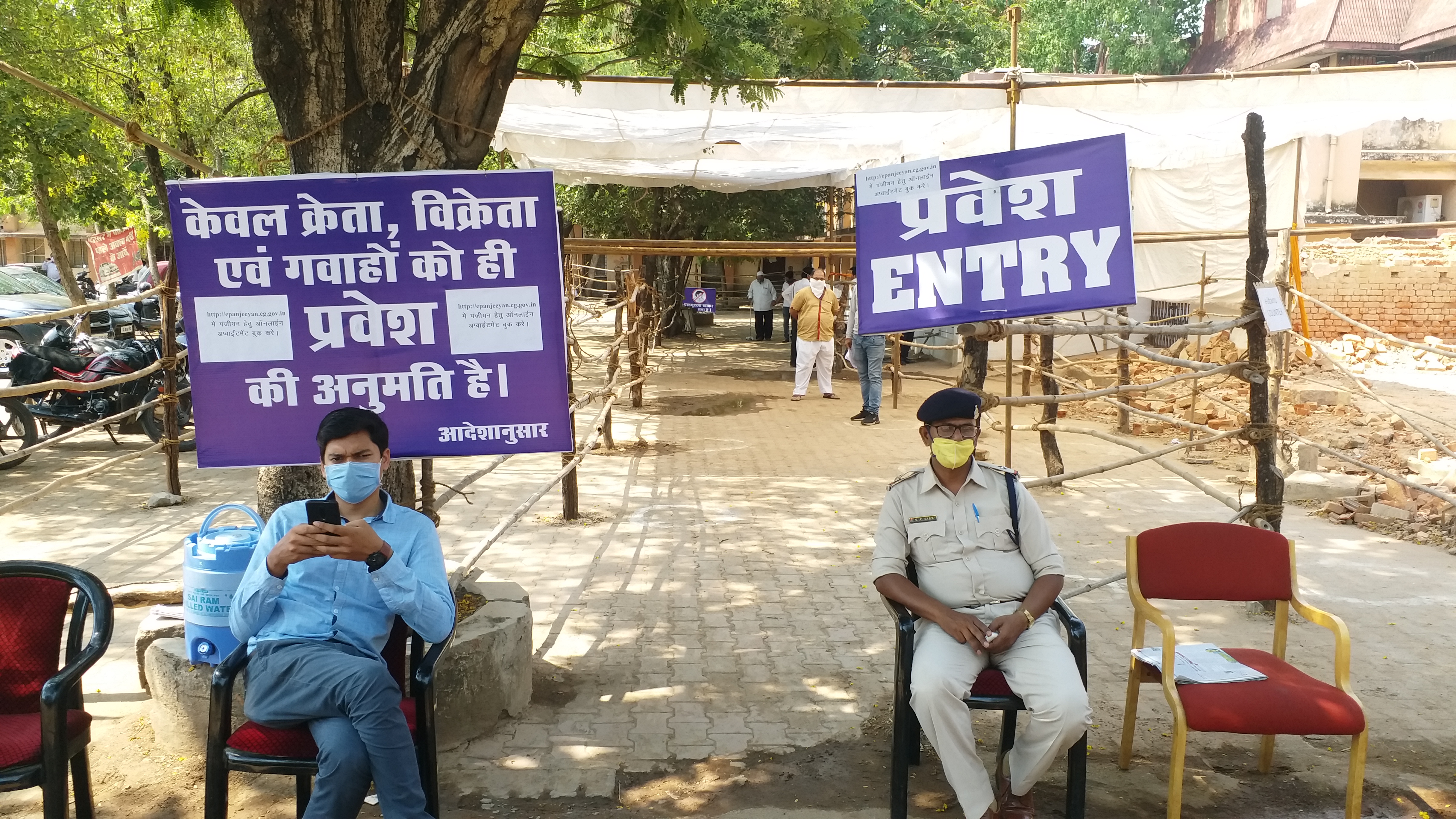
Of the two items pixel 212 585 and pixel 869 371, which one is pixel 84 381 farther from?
pixel 869 371

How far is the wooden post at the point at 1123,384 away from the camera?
31.9 feet

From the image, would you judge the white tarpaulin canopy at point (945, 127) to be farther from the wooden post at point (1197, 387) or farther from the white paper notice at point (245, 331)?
the white paper notice at point (245, 331)

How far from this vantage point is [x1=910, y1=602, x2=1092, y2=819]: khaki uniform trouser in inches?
116

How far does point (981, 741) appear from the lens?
3.78 metres

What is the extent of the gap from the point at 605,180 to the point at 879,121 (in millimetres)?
3491

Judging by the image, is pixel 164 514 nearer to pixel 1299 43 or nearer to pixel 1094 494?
pixel 1094 494

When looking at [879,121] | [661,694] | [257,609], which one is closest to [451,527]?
[661,694]

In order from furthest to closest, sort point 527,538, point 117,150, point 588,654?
point 117,150, point 527,538, point 588,654

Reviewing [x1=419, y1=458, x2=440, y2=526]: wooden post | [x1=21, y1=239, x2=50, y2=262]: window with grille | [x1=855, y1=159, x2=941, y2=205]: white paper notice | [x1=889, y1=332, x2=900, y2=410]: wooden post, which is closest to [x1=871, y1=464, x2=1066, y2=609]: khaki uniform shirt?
[x1=855, y1=159, x2=941, y2=205]: white paper notice

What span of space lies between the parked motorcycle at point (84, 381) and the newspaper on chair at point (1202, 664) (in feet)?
26.5

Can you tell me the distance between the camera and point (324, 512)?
2844mm

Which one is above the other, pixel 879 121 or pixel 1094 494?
pixel 879 121

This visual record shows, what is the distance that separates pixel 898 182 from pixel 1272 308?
1775 mm

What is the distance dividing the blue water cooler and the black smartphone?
689mm
